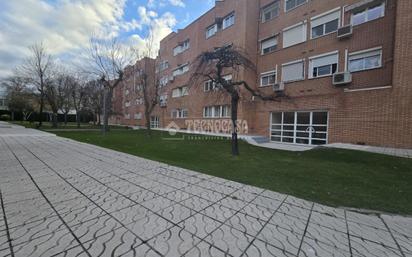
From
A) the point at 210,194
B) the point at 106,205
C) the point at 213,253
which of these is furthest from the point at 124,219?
the point at 210,194

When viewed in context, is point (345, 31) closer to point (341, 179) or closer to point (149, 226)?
point (341, 179)

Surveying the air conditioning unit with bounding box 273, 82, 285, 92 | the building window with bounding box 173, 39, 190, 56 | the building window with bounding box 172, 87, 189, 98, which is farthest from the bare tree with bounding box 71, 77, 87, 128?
the air conditioning unit with bounding box 273, 82, 285, 92

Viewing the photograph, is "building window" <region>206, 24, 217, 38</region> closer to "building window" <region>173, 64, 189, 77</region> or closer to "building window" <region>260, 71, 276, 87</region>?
"building window" <region>173, 64, 189, 77</region>

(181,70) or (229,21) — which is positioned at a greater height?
(229,21)

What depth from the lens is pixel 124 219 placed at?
2971 mm

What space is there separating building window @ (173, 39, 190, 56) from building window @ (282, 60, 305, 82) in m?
13.8

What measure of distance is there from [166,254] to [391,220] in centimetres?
363

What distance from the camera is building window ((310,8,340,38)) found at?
12.9m

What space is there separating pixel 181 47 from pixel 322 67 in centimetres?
1834

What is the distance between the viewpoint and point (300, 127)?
14.0 meters

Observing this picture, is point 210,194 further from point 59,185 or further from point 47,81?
point 47,81

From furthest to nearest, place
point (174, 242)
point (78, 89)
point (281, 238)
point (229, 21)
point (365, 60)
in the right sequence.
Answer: point (78, 89)
point (229, 21)
point (365, 60)
point (281, 238)
point (174, 242)

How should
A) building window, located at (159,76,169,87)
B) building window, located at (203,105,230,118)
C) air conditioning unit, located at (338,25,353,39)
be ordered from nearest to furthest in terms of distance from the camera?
1. air conditioning unit, located at (338,25,353,39)
2. building window, located at (203,105,230,118)
3. building window, located at (159,76,169,87)

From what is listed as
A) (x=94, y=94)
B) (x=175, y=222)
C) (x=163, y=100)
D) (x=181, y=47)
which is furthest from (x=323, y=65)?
(x=94, y=94)
